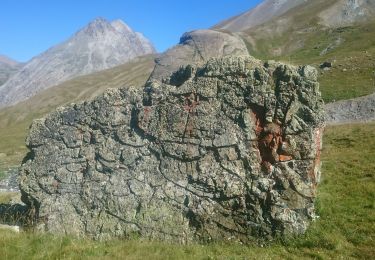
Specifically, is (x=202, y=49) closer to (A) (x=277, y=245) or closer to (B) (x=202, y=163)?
(B) (x=202, y=163)

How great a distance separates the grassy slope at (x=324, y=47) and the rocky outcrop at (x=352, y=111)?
701cm

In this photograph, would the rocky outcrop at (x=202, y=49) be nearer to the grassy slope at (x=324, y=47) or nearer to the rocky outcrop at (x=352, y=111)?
the grassy slope at (x=324, y=47)

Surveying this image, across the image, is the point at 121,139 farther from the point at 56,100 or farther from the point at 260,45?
the point at 56,100

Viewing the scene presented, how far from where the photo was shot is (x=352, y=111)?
4900cm

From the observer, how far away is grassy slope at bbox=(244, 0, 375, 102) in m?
62.8

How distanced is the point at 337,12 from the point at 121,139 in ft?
514

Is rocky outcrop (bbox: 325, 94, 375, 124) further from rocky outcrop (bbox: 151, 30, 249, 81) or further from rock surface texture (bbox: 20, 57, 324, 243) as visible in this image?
rocky outcrop (bbox: 151, 30, 249, 81)

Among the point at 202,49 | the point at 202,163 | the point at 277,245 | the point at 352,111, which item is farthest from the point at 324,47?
the point at 277,245

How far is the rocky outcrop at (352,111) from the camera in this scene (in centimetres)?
4678

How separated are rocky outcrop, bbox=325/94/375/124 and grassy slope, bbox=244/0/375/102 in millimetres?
7006

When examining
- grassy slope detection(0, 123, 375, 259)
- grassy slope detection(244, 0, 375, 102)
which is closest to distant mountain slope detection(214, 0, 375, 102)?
grassy slope detection(244, 0, 375, 102)

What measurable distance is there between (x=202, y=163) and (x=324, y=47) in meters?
115

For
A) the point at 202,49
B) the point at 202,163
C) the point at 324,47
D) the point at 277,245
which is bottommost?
the point at 277,245

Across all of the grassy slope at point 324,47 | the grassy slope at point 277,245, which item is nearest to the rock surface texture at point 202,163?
the grassy slope at point 277,245
